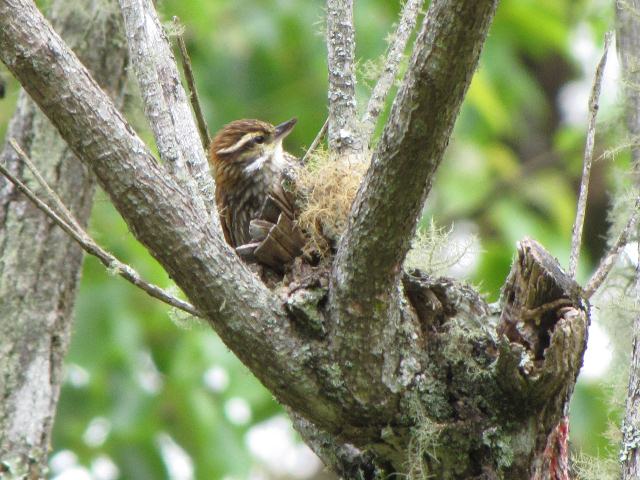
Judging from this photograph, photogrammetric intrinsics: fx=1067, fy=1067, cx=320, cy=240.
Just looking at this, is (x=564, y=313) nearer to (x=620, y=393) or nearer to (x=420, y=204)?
(x=420, y=204)

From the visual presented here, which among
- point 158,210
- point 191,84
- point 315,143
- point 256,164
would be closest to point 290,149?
point 256,164

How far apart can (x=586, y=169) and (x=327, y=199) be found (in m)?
0.96

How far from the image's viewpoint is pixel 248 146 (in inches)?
218

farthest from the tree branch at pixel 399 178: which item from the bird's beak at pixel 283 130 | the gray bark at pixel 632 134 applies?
the bird's beak at pixel 283 130

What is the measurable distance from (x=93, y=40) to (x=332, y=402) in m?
3.15

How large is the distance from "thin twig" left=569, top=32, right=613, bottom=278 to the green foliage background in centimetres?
283

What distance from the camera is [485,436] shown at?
11.5 ft

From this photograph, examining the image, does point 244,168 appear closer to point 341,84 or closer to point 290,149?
point 341,84

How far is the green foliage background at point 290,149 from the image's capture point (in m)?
8.04

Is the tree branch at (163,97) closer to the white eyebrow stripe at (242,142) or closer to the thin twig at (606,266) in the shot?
the thin twig at (606,266)

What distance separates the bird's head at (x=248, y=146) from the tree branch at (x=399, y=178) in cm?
208

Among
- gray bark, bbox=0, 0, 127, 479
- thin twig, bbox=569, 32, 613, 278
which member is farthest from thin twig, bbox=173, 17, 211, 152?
thin twig, bbox=569, 32, 613, 278

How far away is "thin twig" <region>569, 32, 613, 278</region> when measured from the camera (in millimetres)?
3633

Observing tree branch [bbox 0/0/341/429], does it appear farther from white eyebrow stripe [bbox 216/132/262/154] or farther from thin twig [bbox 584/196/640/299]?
white eyebrow stripe [bbox 216/132/262/154]
